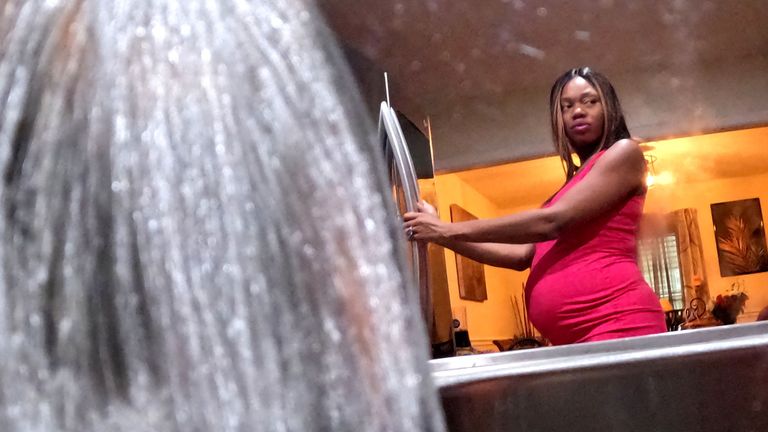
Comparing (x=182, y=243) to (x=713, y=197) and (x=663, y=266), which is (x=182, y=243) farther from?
(x=713, y=197)

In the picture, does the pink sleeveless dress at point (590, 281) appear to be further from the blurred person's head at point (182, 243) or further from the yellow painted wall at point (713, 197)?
the yellow painted wall at point (713, 197)

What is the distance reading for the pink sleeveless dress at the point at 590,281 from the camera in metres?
0.39

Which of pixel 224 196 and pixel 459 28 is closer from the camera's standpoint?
pixel 224 196

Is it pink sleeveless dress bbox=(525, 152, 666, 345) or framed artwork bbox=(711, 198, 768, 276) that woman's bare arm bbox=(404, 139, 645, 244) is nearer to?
pink sleeveless dress bbox=(525, 152, 666, 345)

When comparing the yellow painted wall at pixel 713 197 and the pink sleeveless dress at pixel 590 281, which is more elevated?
the yellow painted wall at pixel 713 197

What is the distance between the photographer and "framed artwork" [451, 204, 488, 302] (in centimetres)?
51

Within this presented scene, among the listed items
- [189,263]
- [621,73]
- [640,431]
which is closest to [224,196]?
[189,263]

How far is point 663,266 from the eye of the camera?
75cm

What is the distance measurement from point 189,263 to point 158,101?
5cm

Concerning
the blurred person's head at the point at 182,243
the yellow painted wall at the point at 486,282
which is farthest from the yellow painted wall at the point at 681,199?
the blurred person's head at the point at 182,243

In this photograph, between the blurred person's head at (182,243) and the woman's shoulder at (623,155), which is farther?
the woman's shoulder at (623,155)

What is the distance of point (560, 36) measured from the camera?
58 centimetres

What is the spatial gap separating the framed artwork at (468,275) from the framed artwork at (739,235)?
2.84 feet

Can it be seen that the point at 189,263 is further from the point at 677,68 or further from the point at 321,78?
the point at 677,68
